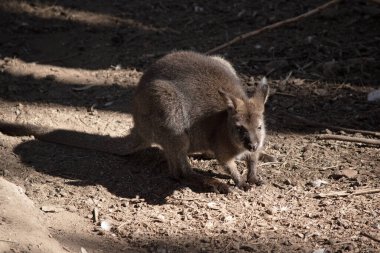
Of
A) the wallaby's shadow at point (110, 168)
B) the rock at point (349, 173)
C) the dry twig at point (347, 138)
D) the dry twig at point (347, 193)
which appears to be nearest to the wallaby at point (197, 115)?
the wallaby's shadow at point (110, 168)

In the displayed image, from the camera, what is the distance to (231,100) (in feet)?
19.1

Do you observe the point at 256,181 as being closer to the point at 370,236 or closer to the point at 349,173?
the point at 349,173

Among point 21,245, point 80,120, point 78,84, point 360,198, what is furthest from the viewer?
point 78,84

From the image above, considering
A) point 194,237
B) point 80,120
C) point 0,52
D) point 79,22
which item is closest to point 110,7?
point 79,22

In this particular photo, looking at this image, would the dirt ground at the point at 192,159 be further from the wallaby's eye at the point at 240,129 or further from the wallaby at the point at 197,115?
the wallaby's eye at the point at 240,129

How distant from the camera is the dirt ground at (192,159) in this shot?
523cm

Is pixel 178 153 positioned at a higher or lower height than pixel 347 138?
higher

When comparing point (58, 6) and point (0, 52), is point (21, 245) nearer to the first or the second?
point (0, 52)

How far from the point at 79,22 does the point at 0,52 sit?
1.36 metres

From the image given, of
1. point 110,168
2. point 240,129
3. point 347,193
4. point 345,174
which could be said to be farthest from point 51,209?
point 345,174

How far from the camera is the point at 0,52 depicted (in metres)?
8.97

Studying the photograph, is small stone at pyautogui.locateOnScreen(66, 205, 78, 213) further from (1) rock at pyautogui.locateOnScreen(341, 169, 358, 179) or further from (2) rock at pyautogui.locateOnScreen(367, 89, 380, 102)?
(2) rock at pyautogui.locateOnScreen(367, 89, 380, 102)

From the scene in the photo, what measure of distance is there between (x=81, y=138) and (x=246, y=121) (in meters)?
1.78

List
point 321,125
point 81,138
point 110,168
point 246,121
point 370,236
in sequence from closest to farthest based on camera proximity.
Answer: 1. point 370,236
2. point 246,121
3. point 110,168
4. point 81,138
5. point 321,125
